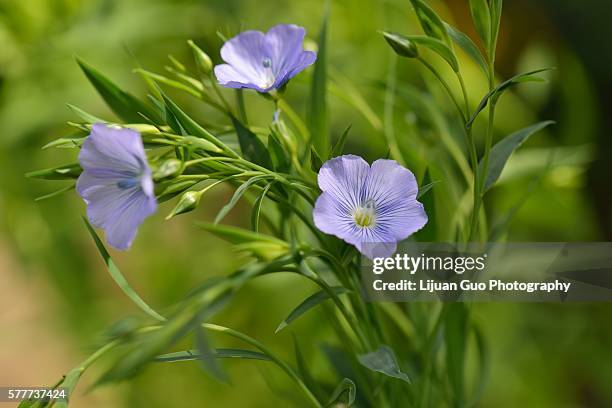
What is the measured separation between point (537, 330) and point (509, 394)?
0.32 feet

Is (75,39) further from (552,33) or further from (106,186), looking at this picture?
(552,33)

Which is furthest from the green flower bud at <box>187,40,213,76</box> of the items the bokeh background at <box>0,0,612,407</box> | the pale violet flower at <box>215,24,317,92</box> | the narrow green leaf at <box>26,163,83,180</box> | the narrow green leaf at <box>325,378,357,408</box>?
the bokeh background at <box>0,0,612,407</box>

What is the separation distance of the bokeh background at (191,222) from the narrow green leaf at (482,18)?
459mm

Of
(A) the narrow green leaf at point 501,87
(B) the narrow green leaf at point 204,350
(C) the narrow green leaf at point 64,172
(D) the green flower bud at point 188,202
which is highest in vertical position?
(A) the narrow green leaf at point 501,87

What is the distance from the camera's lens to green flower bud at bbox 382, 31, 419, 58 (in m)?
0.43

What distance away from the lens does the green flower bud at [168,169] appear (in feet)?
1.16

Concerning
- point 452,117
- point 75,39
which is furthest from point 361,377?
point 75,39

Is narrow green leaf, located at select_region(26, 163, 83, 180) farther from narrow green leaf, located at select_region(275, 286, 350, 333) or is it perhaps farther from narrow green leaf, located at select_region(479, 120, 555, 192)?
narrow green leaf, located at select_region(479, 120, 555, 192)

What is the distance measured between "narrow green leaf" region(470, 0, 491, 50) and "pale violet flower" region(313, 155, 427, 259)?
0.33 ft

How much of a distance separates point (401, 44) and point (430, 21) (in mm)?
22

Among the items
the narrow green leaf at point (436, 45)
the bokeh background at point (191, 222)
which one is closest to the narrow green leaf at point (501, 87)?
the narrow green leaf at point (436, 45)

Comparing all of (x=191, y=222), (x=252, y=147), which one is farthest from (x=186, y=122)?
(x=191, y=222)

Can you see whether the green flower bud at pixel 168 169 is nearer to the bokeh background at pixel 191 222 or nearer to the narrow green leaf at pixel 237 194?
the narrow green leaf at pixel 237 194

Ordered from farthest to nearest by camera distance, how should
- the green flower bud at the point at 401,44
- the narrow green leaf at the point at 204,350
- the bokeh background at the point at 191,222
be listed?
the bokeh background at the point at 191,222, the green flower bud at the point at 401,44, the narrow green leaf at the point at 204,350
